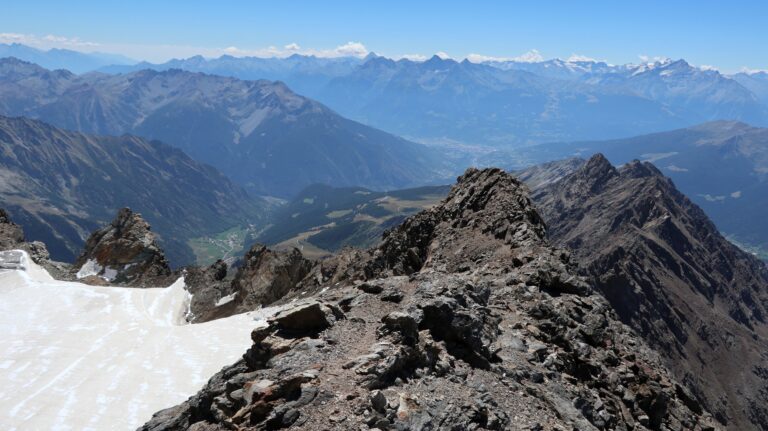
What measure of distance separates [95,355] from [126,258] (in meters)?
49.5

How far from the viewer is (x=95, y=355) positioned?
154 feet

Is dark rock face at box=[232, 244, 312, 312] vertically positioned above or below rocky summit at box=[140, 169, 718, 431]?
below

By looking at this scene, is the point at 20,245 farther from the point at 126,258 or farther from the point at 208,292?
the point at 208,292

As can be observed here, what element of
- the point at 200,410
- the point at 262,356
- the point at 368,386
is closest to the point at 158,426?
the point at 200,410

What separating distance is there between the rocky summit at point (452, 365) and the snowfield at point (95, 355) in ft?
54.4

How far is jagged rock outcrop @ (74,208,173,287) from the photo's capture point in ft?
293

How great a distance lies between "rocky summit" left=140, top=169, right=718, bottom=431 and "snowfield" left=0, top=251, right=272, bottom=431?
54.4 ft

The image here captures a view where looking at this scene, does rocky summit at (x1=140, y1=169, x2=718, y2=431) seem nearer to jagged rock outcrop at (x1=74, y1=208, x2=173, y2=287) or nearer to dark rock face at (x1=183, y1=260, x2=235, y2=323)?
dark rock face at (x1=183, y1=260, x2=235, y2=323)

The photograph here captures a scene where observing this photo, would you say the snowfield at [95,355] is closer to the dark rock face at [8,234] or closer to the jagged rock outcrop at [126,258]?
the dark rock face at [8,234]

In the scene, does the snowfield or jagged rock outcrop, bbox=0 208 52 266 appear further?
jagged rock outcrop, bbox=0 208 52 266

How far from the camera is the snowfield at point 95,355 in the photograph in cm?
3800

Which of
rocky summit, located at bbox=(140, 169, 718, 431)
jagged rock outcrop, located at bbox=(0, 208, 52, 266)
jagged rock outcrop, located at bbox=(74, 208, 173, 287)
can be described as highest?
rocky summit, located at bbox=(140, 169, 718, 431)

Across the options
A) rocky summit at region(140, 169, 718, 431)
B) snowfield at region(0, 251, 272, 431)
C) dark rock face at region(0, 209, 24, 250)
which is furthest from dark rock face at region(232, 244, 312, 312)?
rocky summit at region(140, 169, 718, 431)

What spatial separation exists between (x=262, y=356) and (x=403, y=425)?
7649 millimetres
